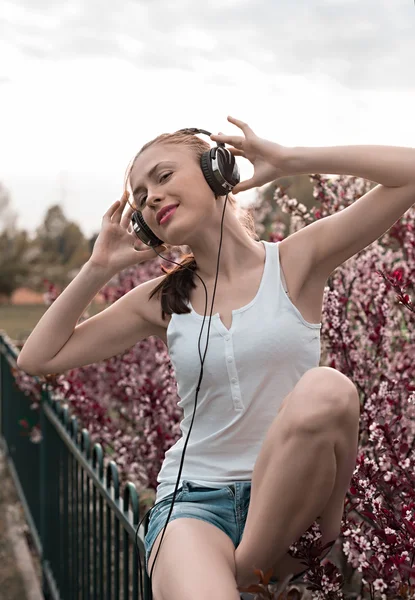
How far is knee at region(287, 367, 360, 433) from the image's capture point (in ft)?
6.06

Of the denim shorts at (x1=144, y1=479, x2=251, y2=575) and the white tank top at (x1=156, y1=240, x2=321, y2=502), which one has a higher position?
the white tank top at (x1=156, y1=240, x2=321, y2=502)

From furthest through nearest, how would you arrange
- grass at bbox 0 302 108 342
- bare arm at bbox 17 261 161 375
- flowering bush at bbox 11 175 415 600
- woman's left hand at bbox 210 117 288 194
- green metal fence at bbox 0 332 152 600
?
grass at bbox 0 302 108 342 < green metal fence at bbox 0 332 152 600 < bare arm at bbox 17 261 161 375 < woman's left hand at bbox 210 117 288 194 < flowering bush at bbox 11 175 415 600

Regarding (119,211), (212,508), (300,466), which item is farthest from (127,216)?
(300,466)

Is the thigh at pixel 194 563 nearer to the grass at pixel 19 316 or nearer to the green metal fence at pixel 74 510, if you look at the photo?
the green metal fence at pixel 74 510

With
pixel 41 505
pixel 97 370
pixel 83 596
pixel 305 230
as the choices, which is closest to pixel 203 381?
pixel 305 230

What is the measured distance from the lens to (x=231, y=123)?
2.28 meters

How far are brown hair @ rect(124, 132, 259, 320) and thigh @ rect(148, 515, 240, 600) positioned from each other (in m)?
0.64

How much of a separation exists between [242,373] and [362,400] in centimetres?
169

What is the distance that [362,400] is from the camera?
3.75m

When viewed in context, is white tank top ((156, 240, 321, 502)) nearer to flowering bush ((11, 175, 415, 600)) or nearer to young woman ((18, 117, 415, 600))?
young woman ((18, 117, 415, 600))

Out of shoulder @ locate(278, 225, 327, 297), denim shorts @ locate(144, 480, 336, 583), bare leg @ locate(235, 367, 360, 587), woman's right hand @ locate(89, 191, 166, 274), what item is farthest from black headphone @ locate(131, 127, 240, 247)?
denim shorts @ locate(144, 480, 336, 583)

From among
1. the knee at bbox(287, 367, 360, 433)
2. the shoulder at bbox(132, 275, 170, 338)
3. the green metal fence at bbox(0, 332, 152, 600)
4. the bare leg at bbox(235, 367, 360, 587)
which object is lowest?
the green metal fence at bbox(0, 332, 152, 600)

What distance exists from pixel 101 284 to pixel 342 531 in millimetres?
1089

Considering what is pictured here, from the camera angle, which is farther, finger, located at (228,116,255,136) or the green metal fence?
the green metal fence
